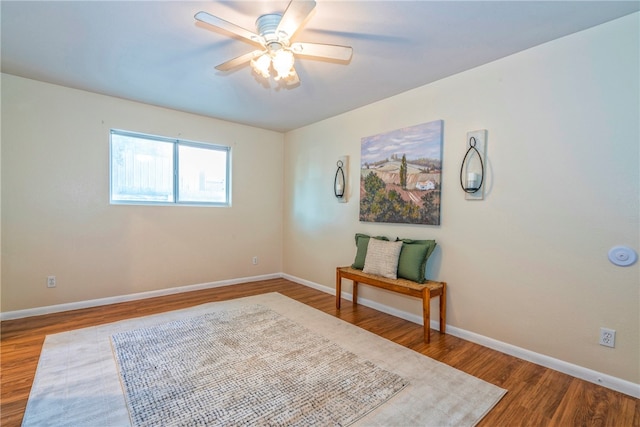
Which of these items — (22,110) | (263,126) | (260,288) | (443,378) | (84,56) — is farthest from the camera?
(263,126)

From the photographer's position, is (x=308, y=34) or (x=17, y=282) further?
(x=17, y=282)

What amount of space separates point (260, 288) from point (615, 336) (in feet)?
12.6

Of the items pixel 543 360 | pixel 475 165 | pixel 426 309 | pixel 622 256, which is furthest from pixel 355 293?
pixel 622 256

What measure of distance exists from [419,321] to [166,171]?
12.7 feet

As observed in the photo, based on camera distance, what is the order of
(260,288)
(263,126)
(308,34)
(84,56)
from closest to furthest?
(308,34) < (84,56) < (260,288) < (263,126)

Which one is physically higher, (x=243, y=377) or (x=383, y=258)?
(x=383, y=258)

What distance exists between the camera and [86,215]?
3492 mm

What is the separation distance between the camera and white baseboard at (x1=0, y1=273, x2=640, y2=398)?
205 cm

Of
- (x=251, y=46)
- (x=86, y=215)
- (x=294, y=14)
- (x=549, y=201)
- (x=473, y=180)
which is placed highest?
(x=251, y=46)

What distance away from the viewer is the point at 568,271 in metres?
2.22

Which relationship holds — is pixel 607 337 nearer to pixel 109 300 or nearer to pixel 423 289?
pixel 423 289

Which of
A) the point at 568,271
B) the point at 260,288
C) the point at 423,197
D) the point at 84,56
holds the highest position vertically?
the point at 84,56

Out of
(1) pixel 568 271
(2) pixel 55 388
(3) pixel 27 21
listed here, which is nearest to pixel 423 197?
(1) pixel 568 271

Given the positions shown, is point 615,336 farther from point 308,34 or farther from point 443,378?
point 308,34
